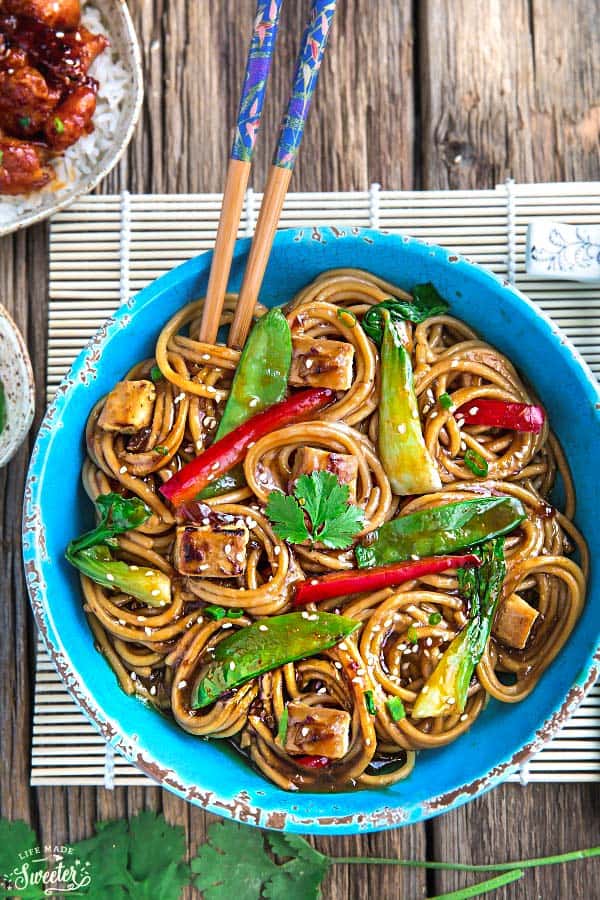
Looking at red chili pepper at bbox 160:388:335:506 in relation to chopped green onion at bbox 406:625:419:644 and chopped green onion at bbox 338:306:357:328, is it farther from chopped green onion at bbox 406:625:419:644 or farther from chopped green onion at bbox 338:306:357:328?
chopped green onion at bbox 406:625:419:644

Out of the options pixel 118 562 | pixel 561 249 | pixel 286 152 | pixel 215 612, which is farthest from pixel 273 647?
pixel 561 249

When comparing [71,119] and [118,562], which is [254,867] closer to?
[118,562]

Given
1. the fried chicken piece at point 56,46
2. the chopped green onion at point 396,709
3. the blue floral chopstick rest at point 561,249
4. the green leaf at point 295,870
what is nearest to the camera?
the chopped green onion at point 396,709

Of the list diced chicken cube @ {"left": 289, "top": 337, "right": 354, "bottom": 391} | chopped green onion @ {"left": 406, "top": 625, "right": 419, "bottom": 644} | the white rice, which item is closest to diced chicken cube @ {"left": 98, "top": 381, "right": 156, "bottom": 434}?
diced chicken cube @ {"left": 289, "top": 337, "right": 354, "bottom": 391}

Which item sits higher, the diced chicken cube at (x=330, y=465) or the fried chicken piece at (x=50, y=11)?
the fried chicken piece at (x=50, y=11)

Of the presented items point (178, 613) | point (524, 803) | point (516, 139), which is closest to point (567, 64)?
point (516, 139)

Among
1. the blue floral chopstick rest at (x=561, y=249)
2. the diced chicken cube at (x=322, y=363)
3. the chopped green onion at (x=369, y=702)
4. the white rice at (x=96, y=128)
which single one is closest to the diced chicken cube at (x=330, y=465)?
the diced chicken cube at (x=322, y=363)

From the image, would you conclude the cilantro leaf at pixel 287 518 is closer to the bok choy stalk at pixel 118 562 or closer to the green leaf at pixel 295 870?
the bok choy stalk at pixel 118 562
